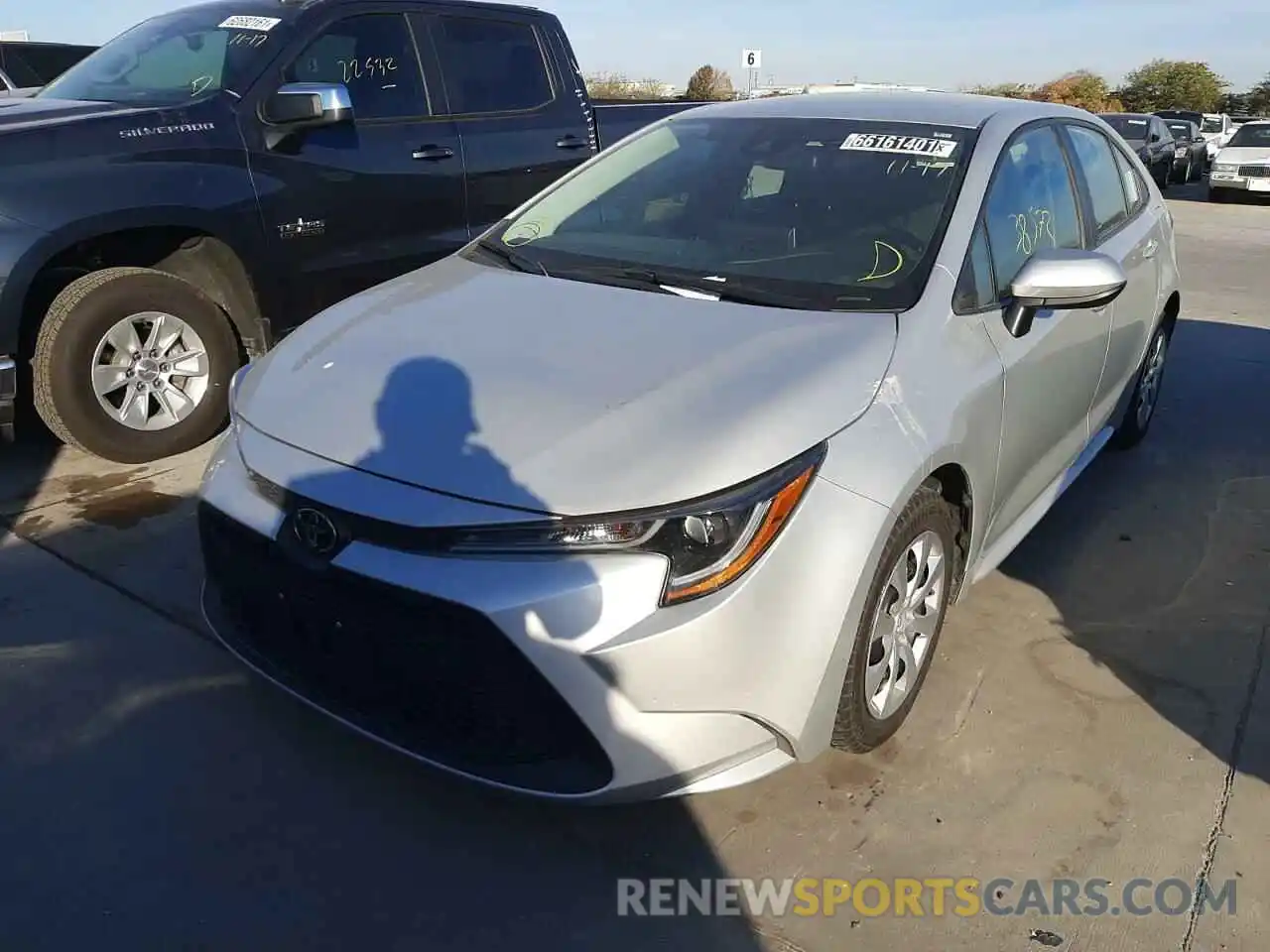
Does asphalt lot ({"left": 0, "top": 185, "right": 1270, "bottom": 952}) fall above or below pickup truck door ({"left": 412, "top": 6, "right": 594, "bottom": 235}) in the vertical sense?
below

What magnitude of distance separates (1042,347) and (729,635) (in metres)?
1.65

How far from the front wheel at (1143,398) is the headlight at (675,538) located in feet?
9.93

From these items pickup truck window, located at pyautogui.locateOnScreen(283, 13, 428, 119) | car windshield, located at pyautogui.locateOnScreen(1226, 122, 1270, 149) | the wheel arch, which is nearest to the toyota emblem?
the wheel arch

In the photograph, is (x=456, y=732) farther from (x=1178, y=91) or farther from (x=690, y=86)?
(x=1178, y=91)

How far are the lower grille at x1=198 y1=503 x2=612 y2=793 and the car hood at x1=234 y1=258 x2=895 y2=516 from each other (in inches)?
9.4

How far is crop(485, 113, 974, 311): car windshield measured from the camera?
293 centimetres

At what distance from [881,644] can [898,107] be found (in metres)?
1.97

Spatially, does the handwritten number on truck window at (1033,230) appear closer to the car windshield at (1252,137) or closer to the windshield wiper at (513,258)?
the windshield wiper at (513,258)

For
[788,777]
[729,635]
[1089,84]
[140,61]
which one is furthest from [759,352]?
[1089,84]

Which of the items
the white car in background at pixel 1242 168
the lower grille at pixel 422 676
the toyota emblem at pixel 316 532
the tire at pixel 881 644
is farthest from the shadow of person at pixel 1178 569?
the white car in background at pixel 1242 168

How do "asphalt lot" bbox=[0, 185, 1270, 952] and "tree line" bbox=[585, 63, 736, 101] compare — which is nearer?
"asphalt lot" bbox=[0, 185, 1270, 952]

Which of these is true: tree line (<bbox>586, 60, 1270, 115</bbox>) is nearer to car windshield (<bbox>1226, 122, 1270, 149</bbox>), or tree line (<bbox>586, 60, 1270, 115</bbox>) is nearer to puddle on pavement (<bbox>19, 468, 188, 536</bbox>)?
car windshield (<bbox>1226, 122, 1270, 149</bbox>)

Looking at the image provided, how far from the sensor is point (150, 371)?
4461 mm

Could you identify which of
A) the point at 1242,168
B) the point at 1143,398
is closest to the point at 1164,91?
the point at 1242,168
